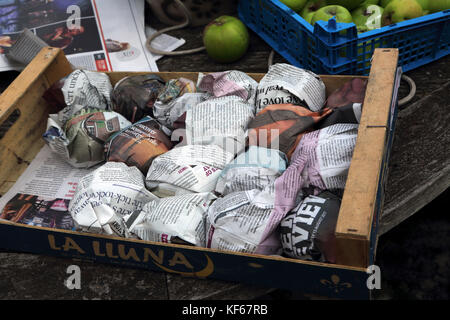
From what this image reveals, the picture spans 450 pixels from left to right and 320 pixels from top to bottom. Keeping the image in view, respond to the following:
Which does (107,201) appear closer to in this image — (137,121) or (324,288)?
(137,121)

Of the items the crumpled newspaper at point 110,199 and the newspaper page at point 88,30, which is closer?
the crumpled newspaper at point 110,199

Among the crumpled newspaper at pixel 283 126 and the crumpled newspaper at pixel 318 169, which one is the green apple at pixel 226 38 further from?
the crumpled newspaper at pixel 318 169

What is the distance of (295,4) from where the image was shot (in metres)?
1.48

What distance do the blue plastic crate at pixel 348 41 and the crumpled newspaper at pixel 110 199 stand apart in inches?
24.5

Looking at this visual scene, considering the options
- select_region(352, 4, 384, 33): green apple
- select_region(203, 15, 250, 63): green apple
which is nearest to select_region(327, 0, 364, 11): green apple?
select_region(352, 4, 384, 33): green apple

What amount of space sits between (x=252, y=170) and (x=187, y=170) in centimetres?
15

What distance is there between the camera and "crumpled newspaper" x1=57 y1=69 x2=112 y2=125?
4.35ft

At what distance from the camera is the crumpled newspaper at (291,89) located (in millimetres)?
1183

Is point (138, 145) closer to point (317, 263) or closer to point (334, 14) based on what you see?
point (317, 263)

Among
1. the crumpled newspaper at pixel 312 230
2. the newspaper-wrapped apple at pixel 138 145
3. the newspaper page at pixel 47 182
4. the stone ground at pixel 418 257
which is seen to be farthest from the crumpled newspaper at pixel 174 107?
the stone ground at pixel 418 257

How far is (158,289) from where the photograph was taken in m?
0.97

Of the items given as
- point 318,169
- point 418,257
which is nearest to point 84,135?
point 318,169

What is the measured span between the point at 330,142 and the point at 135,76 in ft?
2.20

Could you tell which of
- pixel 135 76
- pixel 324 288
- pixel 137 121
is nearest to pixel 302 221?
→ pixel 324 288
